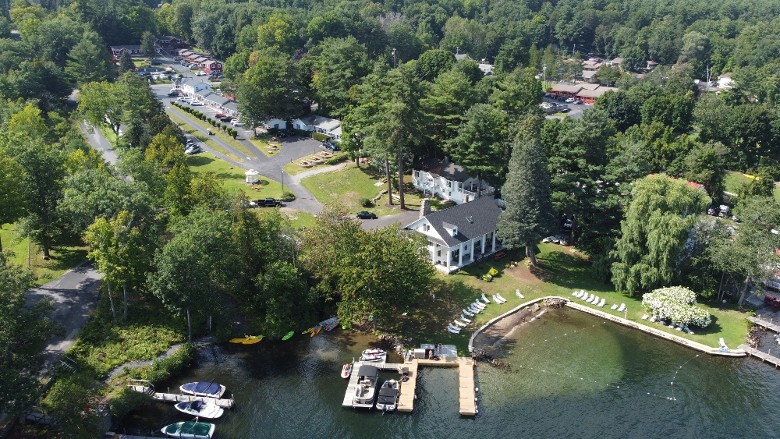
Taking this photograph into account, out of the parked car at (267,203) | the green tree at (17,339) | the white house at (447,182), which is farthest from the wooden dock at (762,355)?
the green tree at (17,339)

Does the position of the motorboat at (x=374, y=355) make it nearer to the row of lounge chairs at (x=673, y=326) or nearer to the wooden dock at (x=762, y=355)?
the row of lounge chairs at (x=673, y=326)

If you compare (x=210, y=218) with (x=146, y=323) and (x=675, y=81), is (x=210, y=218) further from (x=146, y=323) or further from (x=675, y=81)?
(x=675, y=81)

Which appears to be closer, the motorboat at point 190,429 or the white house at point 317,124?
the motorboat at point 190,429

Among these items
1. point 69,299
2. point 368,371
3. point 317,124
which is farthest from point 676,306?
point 317,124

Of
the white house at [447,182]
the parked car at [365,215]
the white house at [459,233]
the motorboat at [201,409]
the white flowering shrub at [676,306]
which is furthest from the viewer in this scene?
the white house at [447,182]

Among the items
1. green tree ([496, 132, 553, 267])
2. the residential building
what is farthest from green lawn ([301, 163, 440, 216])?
the residential building

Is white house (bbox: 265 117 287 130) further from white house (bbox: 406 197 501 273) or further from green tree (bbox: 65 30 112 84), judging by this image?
white house (bbox: 406 197 501 273)

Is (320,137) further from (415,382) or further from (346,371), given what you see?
(415,382)
